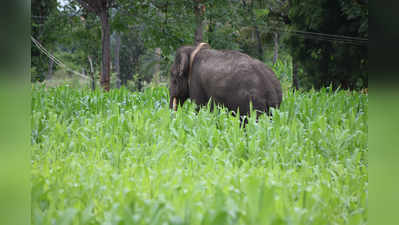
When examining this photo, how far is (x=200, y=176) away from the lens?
2.10 metres

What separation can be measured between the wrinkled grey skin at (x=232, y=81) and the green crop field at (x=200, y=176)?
66 centimetres

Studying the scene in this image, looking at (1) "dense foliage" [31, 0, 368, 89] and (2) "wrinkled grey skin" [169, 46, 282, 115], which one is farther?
(1) "dense foliage" [31, 0, 368, 89]

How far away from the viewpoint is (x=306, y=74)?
912 cm

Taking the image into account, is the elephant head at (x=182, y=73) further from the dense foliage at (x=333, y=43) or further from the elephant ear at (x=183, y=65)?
the dense foliage at (x=333, y=43)

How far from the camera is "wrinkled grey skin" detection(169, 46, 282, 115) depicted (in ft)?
14.3

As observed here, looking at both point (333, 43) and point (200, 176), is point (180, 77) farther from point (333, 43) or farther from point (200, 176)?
point (200, 176)

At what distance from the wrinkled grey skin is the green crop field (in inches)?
26.0

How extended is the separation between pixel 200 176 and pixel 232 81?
2.55 m

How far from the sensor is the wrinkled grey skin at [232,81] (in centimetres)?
436

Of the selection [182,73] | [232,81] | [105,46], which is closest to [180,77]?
[182,73]

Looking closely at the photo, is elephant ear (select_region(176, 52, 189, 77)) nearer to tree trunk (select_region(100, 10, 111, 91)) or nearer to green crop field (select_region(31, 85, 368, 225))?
green crop field (select_region(31, 85, 368, 225))

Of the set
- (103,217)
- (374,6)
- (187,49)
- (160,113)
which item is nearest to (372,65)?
(374,6)

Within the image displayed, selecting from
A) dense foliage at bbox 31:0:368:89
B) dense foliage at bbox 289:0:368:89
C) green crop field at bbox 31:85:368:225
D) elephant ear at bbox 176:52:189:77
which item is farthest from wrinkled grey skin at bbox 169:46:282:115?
dense foliage at bbox 31:0:368:89

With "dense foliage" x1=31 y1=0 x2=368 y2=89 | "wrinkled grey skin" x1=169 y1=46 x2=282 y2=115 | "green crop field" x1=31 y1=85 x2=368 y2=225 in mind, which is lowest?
"green crop field" x1=31 y1=85 x2=368 y2=225
